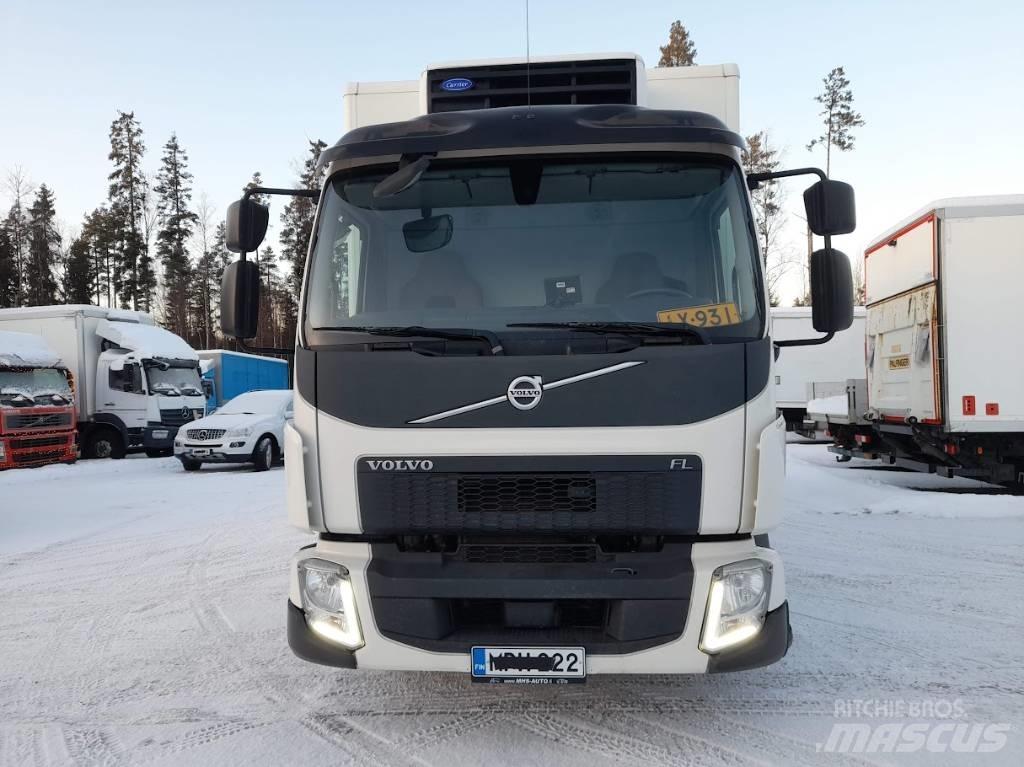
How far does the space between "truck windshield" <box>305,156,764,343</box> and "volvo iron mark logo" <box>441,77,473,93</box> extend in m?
1.26

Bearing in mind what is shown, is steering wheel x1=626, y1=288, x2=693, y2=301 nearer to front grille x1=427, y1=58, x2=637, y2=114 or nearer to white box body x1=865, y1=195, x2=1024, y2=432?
front grille x1=427, y1=58, x2=637, y2=114

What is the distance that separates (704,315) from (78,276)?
47.0 m

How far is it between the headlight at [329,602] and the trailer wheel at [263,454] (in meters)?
12.0

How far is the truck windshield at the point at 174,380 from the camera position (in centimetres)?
1794

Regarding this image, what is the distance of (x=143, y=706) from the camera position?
356 cm

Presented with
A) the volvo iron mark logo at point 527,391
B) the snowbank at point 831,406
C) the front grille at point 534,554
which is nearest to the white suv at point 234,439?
the snowbank at point 831,406

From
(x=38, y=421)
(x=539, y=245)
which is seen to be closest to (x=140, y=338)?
(x=38, y=421)

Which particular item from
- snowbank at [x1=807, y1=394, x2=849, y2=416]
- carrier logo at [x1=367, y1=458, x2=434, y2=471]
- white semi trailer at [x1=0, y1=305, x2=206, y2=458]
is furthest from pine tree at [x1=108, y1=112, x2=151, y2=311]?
carrier logo at [x1=367, y1=458, x2=434, y2=471]

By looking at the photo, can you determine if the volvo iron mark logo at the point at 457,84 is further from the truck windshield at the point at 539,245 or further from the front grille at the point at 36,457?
the front grille at the point at 36,457

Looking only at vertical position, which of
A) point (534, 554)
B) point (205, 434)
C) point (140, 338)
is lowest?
point (205, 434)

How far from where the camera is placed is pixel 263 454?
14.5m

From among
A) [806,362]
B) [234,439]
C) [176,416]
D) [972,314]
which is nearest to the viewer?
[972,314]

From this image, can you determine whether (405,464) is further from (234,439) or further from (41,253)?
(41,253)

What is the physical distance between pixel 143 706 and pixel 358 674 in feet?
3.34
